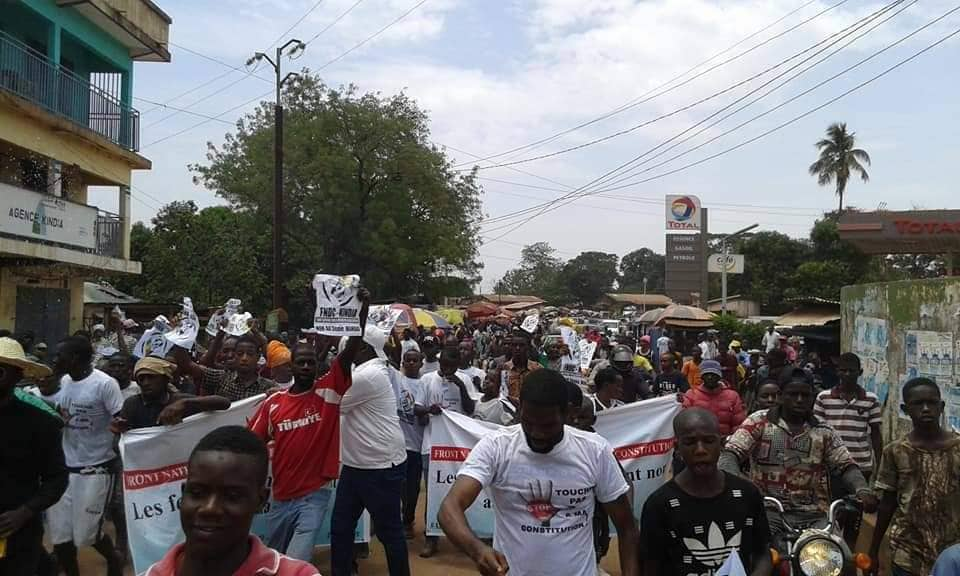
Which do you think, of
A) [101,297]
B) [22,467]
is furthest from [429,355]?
[101,297]

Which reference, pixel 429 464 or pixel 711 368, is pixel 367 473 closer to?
pixel 429 464

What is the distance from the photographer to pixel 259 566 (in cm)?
222

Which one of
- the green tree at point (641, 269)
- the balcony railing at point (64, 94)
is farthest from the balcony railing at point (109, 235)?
the green tree at point (641, 269)

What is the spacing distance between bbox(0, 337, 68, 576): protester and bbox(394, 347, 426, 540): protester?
4082 millimetres

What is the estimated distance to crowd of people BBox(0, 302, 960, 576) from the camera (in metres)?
3.33

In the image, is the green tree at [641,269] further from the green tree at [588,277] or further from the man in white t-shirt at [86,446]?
the man in white t-shirt at [86,446]

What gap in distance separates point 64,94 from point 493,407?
16.4m

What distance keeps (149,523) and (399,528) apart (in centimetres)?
178

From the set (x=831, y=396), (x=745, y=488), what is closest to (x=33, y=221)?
(x=831, y=396)

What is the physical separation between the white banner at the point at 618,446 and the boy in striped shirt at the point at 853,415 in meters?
1.39

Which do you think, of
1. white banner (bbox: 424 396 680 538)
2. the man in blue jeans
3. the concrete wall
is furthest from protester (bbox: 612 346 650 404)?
the man in blue jeans

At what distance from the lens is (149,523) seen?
591 centimetres

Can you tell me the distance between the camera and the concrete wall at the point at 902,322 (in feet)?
29.4

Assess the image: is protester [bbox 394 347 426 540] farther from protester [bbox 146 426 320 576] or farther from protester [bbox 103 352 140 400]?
protester [bbox 146 426 320 576]
